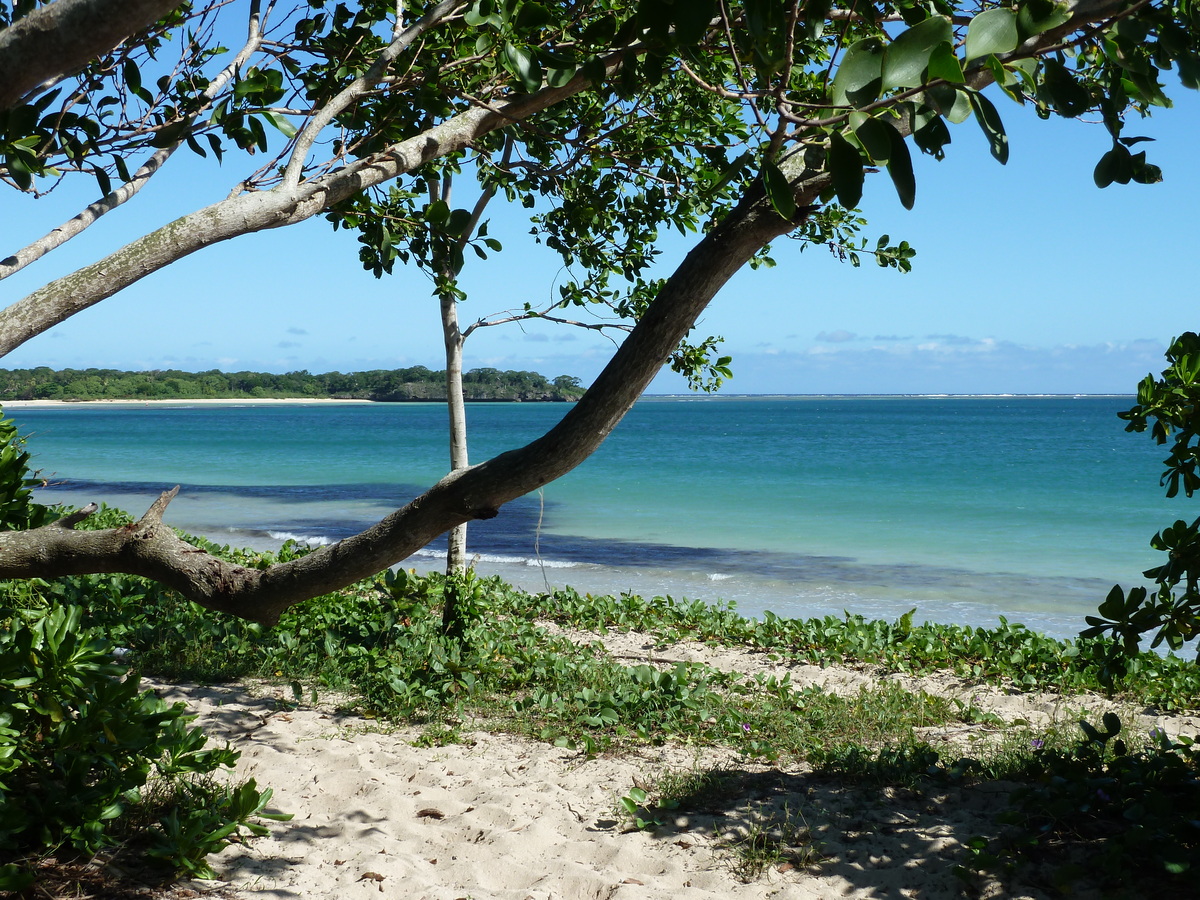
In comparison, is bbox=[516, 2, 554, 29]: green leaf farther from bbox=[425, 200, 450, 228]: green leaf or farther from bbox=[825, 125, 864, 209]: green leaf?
bbox=[825, 125, 864, 209]: green leaf

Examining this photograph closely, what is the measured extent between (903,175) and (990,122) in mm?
237

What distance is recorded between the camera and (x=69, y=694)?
3.12m

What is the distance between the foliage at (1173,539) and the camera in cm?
309

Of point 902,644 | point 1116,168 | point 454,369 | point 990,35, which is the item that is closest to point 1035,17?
point 990,35

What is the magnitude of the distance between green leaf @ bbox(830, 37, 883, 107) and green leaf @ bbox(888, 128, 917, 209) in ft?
0.35

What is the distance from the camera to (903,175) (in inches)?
54.9

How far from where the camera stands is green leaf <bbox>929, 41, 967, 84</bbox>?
1.19 meters

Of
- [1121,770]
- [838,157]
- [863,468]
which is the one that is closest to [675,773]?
[1121,770]

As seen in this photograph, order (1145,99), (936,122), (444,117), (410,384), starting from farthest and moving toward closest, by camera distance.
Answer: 1. (410,384)
2. (444,117)
3. (1145,99)
4. (936,122)

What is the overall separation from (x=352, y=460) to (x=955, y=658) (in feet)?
126

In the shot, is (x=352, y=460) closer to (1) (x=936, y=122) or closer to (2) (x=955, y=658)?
(2) (x=955, y=658)

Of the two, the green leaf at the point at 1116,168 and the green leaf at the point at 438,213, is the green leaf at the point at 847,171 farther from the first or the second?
the green leaf at the point at 438,213

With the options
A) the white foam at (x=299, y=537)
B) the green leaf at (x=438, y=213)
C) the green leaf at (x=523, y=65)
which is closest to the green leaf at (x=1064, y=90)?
the green leaf at (x=523, y=65)

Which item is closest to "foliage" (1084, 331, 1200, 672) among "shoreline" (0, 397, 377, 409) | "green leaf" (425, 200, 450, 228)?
"green leaf" (425, 200, 450, 228)
